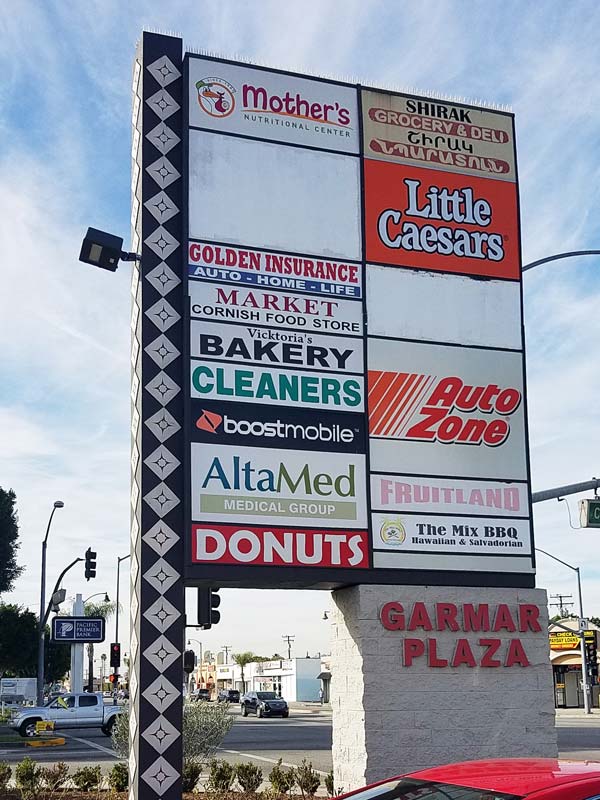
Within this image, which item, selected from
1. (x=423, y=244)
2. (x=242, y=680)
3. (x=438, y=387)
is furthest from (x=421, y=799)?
(x=242, y=680)

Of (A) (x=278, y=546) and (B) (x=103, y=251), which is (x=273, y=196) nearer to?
(B) (x=103, y=251)

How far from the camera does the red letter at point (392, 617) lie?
11812mm

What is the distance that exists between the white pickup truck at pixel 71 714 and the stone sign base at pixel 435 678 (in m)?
29.4

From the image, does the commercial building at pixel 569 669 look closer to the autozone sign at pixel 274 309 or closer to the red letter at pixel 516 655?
the red letter at pixel 516 655

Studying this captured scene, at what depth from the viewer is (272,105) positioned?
42.2ft

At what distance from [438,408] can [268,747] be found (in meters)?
21.5

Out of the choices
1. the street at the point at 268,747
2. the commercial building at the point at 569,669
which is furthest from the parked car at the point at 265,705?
the commercial building at the point at 569,669

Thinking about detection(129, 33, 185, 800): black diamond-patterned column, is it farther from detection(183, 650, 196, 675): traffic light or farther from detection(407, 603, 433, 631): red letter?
detection(407, 603, 433, 631): red letter

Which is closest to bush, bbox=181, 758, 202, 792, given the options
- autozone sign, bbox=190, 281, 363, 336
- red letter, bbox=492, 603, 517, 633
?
red letter, bbox=492, 603, 517, 633

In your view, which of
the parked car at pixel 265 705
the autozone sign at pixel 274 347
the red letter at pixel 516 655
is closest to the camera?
the autozone sign at pixel 274 347

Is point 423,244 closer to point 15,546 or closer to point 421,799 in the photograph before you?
point 421,799

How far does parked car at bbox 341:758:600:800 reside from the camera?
174 inches

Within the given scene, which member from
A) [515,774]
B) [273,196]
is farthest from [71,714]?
[515,774]

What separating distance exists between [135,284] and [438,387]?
3.96m
